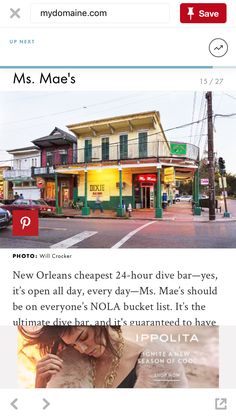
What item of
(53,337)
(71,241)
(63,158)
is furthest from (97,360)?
(63,158)

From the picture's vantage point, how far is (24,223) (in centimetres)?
204

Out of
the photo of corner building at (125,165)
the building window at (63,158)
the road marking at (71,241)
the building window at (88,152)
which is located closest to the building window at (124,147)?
the photo of corner building at (125,165)

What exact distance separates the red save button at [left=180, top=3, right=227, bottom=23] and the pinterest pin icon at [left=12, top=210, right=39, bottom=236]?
84.7 inches

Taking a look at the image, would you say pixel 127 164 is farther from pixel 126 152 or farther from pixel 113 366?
pixel 113 366

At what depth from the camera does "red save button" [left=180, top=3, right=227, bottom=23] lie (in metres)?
1.81

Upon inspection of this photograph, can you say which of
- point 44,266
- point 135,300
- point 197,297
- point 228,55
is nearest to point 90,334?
point 135,300

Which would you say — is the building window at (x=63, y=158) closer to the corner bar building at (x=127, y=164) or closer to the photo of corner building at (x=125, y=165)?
the photo of corner building at (x=125, y=165)

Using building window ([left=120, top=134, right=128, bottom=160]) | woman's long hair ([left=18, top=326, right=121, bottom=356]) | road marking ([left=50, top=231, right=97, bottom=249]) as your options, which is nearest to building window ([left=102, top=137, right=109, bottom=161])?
building window ([left=120, top=134, right=128, bottom=160])

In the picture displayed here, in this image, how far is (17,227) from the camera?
80.4 inches

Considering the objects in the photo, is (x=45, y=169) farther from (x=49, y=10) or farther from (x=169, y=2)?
(x=169, y=2)

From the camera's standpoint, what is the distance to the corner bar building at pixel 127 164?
5.73 metres

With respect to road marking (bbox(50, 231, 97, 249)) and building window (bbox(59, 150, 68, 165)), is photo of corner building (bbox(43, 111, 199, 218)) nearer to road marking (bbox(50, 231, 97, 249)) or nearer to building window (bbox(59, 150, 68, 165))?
building window (bbox(59, 150, 68, 165))

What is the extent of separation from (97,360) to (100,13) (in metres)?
2.88

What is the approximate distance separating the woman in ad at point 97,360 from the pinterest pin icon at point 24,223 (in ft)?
2.70
